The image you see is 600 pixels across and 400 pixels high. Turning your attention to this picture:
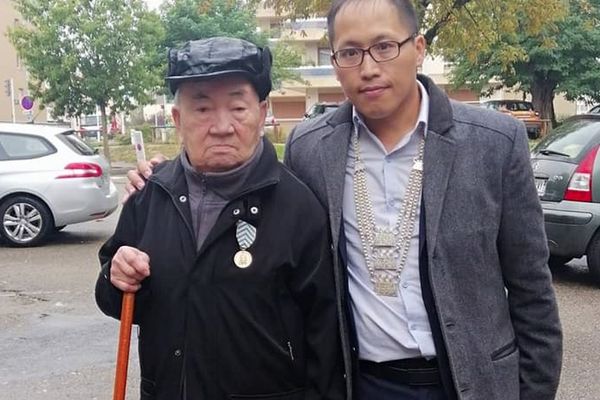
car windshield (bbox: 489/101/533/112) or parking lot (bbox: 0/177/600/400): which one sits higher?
car windshield (bbox: 489/101/533/112)

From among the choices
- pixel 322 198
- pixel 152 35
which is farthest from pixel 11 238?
pixel 152 35

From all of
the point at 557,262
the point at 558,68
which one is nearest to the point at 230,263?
the point at 557,262

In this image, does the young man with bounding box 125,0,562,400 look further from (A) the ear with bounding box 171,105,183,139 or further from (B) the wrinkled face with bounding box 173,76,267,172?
(A) the ear with bounding box 171,105,183,139

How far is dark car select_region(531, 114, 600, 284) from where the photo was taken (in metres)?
6.77

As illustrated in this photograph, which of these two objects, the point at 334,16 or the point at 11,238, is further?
the point at 11,238

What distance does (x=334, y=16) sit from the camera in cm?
212

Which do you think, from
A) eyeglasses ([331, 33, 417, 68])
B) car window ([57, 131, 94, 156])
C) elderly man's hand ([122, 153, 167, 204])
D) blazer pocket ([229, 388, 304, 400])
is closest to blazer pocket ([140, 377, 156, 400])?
blazer pocket ([229, 388, 304, 400])

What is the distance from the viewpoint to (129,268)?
2.04m

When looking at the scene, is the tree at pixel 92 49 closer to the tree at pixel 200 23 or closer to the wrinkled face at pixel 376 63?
the tree at pixel 200 23

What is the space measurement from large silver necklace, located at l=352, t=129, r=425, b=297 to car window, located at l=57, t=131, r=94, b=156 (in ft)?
27.9

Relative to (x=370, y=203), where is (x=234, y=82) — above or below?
above

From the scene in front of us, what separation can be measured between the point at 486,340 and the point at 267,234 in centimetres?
66

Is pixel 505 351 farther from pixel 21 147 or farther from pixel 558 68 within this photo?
pixel 558 68

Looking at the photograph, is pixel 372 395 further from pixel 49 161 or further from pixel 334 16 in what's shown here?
pixel 49 161
